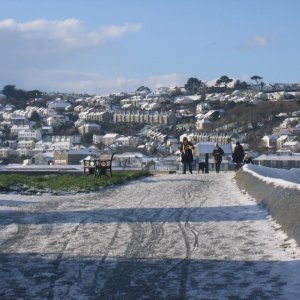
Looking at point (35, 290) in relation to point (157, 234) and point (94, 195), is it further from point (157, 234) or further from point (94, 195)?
point (94, 195)

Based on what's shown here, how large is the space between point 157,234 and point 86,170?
58.0ft

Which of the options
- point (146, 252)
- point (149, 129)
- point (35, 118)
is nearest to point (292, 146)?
point (149, 129)

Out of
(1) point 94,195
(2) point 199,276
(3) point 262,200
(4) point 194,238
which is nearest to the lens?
(2) point 199,276

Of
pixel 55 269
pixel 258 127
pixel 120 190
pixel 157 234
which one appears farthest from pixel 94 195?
pixel 258 127

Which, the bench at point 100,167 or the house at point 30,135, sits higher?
the house at point 30,135

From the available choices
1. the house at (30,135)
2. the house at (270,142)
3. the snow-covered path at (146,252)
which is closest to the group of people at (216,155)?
the snow-covered path at (146,252)

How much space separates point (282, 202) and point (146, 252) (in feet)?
11.4

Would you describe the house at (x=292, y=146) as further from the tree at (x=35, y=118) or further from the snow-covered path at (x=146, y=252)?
the tree at (x=35, y=118)

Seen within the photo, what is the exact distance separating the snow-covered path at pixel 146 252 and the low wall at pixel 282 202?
18 cm

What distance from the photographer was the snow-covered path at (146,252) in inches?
278

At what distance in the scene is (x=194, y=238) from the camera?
991 centimetres

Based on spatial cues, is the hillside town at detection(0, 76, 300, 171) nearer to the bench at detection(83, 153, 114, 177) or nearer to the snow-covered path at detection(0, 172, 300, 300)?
the bench at detection(83, 153, 114, 177)

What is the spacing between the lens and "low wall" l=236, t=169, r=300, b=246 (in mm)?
9844

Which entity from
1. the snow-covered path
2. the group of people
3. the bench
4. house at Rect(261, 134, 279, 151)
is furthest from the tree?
the snow-covered path
